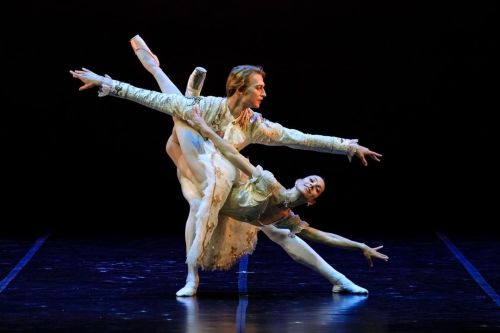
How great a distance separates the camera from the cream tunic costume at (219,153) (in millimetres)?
4656

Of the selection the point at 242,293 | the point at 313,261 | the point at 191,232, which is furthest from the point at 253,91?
the point at 242,293

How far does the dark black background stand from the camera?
8047 mm

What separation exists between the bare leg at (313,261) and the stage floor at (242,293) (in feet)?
0.22

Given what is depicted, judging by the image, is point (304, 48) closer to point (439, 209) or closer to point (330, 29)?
point (330, 29)

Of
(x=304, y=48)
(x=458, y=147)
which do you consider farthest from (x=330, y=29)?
(x=458, y=147)

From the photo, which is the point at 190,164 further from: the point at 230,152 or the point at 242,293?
the point at 242,293

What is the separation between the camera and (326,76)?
27.1 ft

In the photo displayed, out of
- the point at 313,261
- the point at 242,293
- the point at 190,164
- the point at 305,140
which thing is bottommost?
the point at 242,293

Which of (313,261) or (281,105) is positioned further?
(281,105)

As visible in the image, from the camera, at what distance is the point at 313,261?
192 inches

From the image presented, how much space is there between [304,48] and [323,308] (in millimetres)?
3951

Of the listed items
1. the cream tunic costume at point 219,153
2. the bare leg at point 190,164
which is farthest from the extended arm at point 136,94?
the bare leg at point 190,164

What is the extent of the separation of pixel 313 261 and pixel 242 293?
0.34 metres

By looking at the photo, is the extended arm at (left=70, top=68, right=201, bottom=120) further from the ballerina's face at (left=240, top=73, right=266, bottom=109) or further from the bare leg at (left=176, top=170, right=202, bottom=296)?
the bare leg at (left=176, top=170, right=202, bottom=296)
